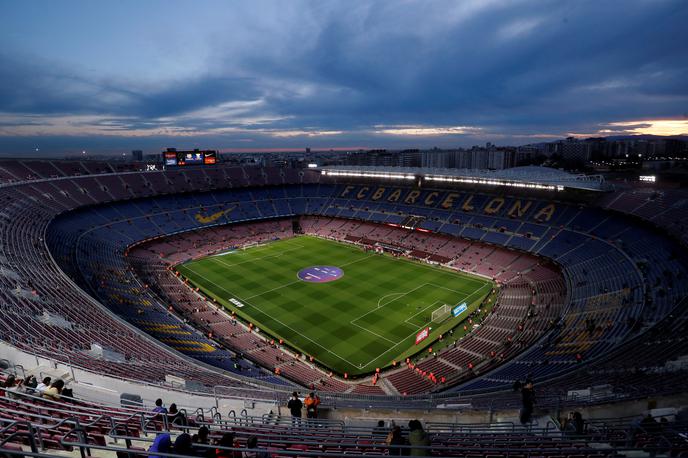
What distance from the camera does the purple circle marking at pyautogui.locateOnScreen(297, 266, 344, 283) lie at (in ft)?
150

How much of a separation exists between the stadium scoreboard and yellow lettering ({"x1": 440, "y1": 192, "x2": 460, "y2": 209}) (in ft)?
161

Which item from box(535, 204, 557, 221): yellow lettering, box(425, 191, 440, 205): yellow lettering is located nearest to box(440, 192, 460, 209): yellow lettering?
box(425, 191, 440, 205): yellow lettering

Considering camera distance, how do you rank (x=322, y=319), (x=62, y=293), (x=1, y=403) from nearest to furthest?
(x=1, y=403), (x=62, y=293), (x=322, y=319)

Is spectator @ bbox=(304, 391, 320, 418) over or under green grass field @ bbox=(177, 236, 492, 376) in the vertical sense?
over

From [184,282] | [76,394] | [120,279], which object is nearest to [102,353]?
[76,394]

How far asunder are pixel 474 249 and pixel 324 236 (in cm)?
2568

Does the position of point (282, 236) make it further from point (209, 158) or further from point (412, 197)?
point (209, 158)

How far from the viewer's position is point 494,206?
56.7 meters

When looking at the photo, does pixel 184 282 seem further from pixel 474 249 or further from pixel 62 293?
pixel 474 249

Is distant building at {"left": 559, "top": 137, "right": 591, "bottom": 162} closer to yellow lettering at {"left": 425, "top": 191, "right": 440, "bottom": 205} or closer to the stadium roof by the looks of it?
the stadium roof

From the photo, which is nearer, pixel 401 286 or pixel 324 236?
pixel 401 286

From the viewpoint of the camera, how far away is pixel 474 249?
168 feet

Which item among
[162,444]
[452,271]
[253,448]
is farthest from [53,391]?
[452,271]

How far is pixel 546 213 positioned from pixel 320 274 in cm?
3222
